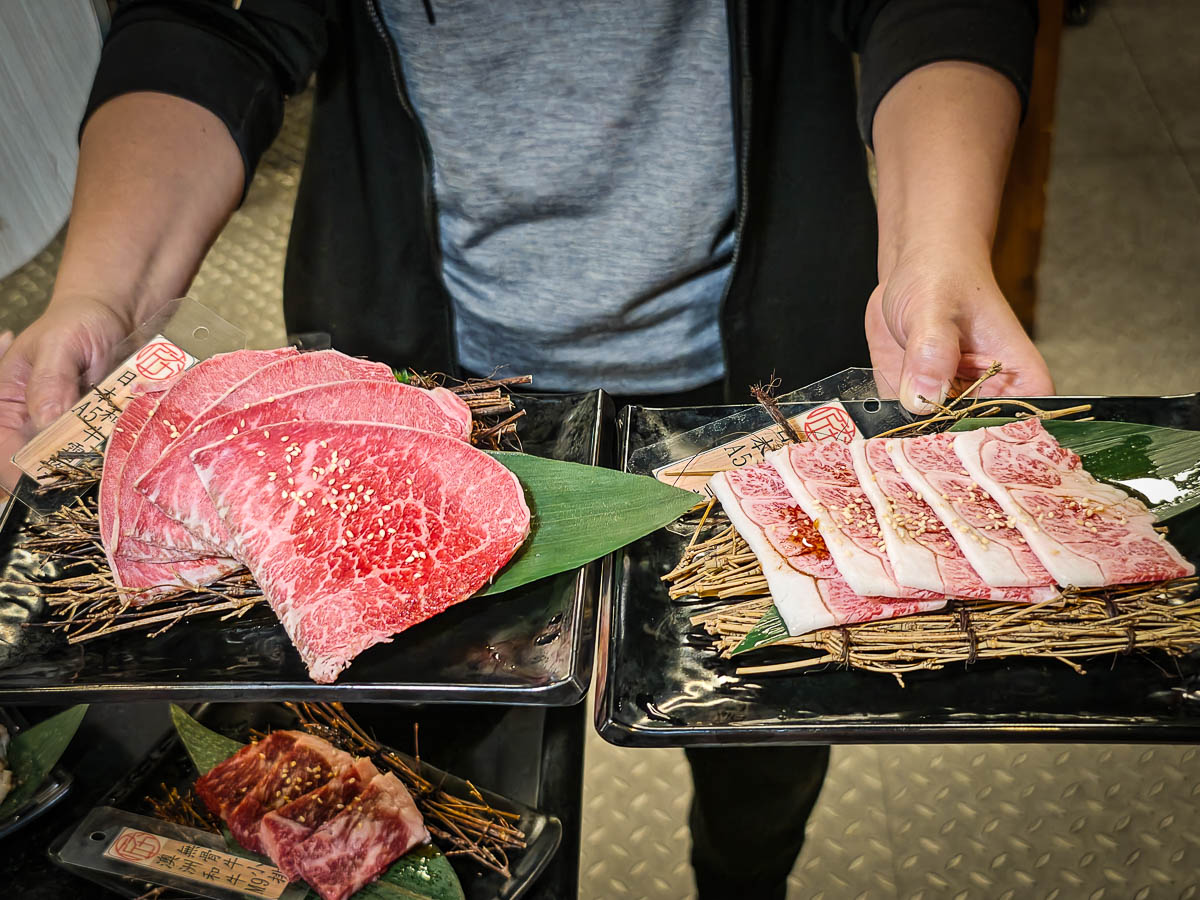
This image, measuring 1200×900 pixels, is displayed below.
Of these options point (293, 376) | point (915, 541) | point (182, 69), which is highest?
point (182, 69)

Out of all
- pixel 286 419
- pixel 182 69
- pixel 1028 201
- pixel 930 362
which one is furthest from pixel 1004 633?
pixel 1028 201

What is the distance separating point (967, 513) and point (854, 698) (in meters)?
0.35

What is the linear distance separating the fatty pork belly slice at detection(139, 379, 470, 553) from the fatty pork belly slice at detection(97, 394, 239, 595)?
0.06 meters

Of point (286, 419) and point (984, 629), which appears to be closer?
point (984, 629)

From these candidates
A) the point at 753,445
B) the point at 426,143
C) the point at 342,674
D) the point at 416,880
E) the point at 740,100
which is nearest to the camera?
the point at 342,674

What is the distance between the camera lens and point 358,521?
1.25 m

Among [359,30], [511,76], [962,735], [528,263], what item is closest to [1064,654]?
[962,735]

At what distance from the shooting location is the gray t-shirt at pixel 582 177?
159 centimetres

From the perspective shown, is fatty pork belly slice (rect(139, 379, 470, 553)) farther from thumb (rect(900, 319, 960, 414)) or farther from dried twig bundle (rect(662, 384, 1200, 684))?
thumb (rect(900, 319, 960, 414))

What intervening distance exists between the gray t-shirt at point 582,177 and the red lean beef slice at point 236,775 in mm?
988

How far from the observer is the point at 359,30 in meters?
1.67

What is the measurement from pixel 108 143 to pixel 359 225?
0.51m

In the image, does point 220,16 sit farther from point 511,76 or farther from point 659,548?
point 659,548

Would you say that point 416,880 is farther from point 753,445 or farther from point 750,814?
point 753,445
